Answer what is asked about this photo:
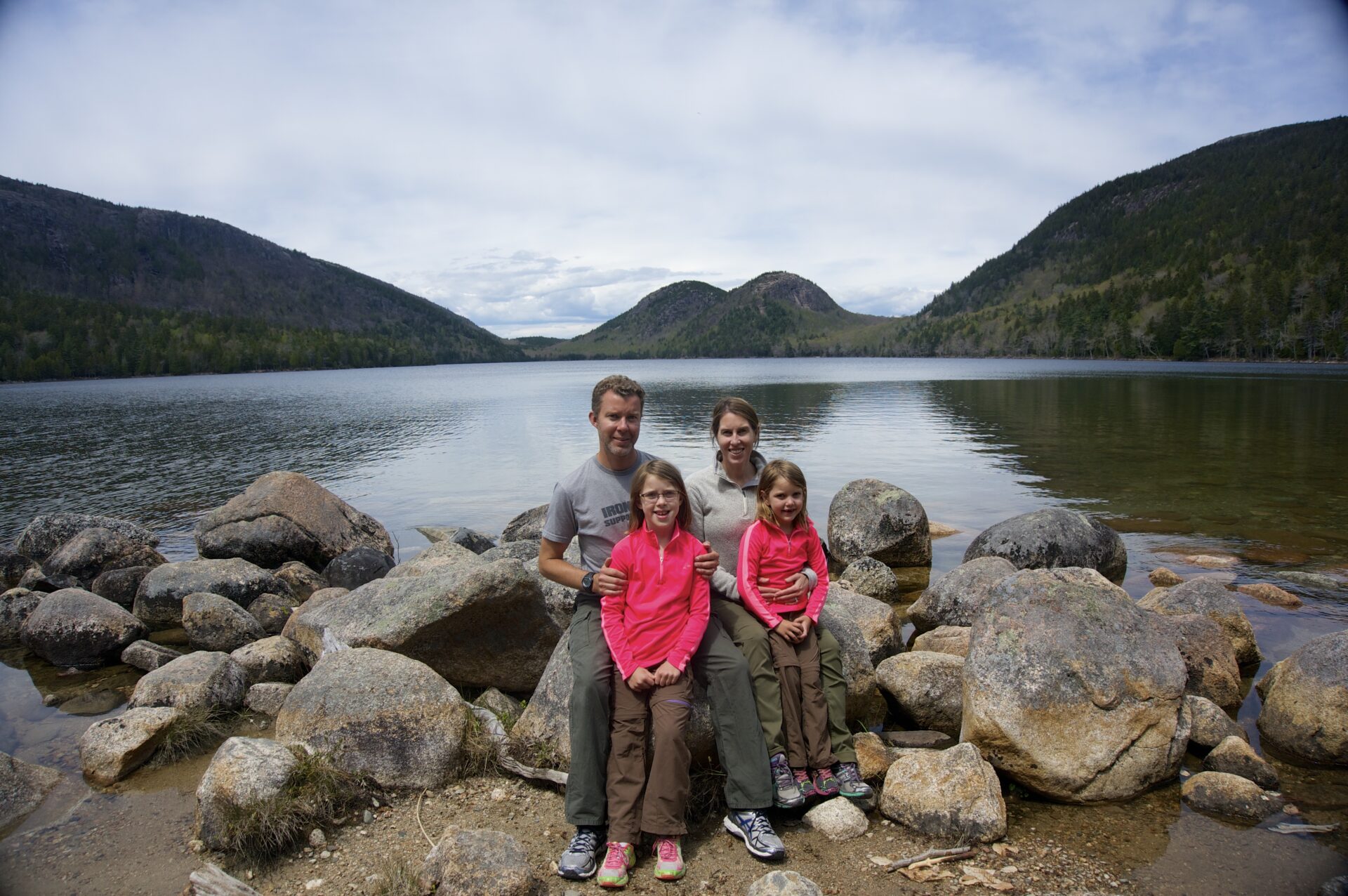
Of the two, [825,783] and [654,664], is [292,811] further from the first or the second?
[825,783]

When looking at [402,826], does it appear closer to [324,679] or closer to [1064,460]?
[324,679]

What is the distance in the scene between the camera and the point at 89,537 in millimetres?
13680

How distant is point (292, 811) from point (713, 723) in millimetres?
2889

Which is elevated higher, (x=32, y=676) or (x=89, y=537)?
(x=89, y=537)

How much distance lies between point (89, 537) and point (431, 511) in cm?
843

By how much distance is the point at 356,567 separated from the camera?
518 inches

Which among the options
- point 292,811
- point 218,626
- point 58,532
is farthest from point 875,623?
point 58,532

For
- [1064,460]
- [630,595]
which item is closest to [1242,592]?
[630,595]

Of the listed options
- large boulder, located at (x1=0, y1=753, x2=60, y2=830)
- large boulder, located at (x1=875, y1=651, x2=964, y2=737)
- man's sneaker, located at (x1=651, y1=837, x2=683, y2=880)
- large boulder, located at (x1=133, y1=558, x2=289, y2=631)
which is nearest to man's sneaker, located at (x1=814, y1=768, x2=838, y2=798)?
man's sneaker, located at (x1=651, y1=837, x2=683, y2=880)

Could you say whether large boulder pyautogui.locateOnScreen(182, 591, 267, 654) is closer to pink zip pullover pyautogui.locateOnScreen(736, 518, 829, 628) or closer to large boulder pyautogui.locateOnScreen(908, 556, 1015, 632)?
pink zip pullover pyautogui.locateOnScreen(736, 518, 829, 628)

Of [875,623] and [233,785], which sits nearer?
[233,785]

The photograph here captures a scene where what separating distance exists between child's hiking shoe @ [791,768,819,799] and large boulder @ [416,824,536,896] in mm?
1856

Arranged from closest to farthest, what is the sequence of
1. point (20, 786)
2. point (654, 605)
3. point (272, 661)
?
point (654, 605) → point (20, 786) → point (272, 661)

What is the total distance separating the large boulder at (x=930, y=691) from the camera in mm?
6770
